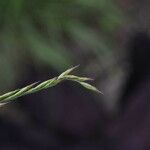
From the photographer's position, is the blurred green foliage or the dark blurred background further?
the blurred green foliage

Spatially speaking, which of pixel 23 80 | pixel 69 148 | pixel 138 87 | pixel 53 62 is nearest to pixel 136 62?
pixel 138 87

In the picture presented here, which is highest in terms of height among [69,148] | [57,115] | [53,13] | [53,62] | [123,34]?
[123,34]

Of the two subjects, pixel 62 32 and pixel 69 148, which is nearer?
pixel 69 148

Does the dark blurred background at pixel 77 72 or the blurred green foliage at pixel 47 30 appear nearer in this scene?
the dark blurred background at pixel 77 72

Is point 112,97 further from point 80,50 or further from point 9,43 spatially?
point 9,43
